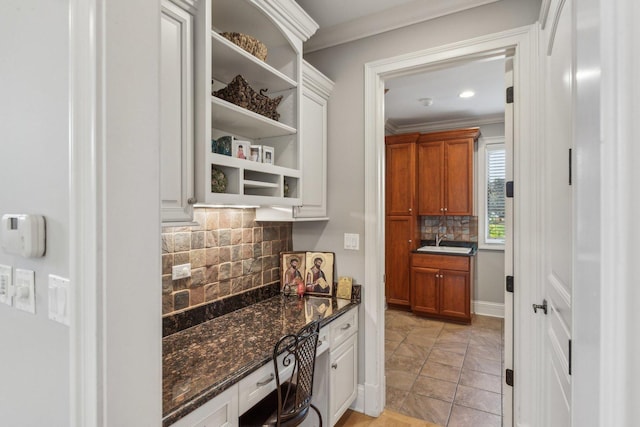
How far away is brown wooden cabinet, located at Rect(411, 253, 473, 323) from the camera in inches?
158

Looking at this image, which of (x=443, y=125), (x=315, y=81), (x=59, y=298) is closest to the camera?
(x=59, y=298)

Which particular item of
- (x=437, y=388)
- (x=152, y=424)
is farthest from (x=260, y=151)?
(x=437, y=388)

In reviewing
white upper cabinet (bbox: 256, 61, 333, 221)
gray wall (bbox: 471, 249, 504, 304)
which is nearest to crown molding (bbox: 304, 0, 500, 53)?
white upper cabinet (bbox: 256, 61, 333, 221)

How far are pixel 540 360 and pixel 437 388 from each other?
43.7 inches

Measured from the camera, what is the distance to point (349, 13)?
85.7 inches

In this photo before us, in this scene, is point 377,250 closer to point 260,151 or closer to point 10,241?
point 260,151

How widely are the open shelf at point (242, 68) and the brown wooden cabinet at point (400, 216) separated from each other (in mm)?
2843

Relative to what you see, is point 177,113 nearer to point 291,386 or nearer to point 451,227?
point 291,386

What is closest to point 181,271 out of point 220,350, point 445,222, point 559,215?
point 220,350

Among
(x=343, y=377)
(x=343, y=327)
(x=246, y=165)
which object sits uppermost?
(x=246, y=165)

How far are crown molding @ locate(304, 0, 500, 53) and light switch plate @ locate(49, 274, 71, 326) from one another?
2217 mm

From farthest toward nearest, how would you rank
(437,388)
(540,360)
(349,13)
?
(437,388) → (349,13) → (540,360)

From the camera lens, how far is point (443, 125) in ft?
15.1

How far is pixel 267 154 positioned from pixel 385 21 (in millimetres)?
1239
